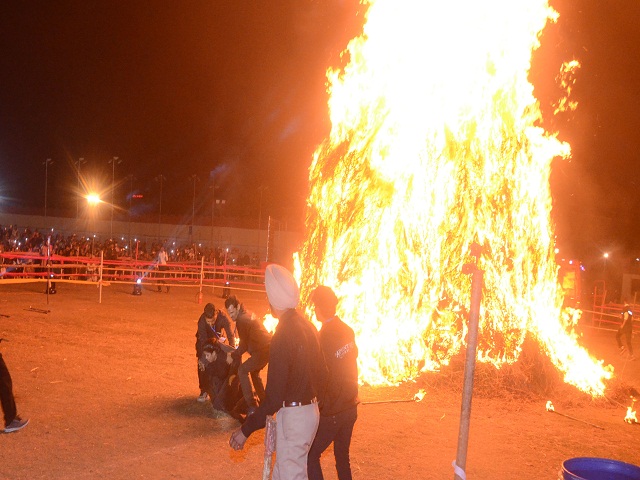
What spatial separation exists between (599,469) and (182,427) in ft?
16.3

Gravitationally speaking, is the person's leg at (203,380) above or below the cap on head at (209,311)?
below

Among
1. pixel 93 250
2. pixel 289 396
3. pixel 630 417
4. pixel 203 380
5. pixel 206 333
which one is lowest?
pixel 630 417

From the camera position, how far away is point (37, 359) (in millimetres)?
9945

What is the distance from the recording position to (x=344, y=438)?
4.68 m

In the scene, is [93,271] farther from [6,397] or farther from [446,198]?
[6,397]

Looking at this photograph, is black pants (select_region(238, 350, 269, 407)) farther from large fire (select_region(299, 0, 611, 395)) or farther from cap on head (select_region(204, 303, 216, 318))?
large fire (select_region(299, 0, 611, 395))

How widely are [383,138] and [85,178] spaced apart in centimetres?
5554

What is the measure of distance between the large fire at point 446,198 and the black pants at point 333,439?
208 inches

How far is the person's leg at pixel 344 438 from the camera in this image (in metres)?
4.59

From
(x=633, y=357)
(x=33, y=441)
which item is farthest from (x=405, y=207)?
(x=633, y=357)

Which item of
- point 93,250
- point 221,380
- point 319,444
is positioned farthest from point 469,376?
point 93,250

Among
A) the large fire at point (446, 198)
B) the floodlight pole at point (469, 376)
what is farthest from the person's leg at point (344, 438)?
the large fire at point (446, 198)

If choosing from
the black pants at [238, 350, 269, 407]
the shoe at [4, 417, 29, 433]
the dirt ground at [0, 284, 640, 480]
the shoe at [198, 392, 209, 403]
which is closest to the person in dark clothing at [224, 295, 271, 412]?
the black pants at [238, 350, 269, 407]

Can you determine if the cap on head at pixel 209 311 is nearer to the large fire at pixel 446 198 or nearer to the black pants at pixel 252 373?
the black pants at pixel 252 373
